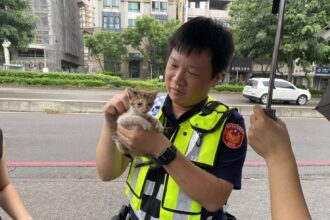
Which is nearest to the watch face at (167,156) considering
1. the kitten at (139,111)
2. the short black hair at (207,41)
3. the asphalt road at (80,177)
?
the kitten at (139,111)

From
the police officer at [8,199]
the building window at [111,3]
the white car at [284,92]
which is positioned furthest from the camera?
the building window at [111,3]

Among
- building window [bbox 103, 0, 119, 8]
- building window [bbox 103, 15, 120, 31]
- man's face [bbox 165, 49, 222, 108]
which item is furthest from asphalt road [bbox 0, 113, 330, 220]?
building window [bbox 103, 15, 120, 31]

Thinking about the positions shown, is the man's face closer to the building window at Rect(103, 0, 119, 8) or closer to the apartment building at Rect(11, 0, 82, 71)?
the apartment building at Rect(11, 0, 82, 71)

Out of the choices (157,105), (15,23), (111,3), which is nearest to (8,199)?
(157,105)

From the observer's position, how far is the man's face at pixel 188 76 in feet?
4.46

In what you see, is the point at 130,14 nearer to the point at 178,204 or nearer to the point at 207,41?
the point at 207,41

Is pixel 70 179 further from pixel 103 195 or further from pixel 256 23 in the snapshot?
pixel 256 23

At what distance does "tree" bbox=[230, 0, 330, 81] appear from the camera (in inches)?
651

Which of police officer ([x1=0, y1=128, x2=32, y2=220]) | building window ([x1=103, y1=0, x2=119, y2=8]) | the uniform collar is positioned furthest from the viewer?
building window ([x1=103, y1=0, x2=119, y2=8])

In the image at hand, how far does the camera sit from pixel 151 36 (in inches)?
1270

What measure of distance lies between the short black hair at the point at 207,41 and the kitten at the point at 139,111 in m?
0.29

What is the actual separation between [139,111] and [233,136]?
440mm

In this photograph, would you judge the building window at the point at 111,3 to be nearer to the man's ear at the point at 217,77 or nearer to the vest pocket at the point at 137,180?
the man's ear at the point at 217,77

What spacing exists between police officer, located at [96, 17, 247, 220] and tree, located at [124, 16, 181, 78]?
29.1m
